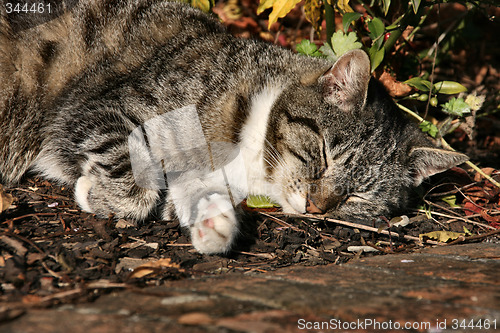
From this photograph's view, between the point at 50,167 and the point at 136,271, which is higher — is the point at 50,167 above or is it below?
above

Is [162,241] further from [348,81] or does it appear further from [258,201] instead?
[348,81]

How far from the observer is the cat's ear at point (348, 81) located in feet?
8.27

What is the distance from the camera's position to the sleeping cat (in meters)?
2.65

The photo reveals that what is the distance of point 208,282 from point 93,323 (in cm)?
58

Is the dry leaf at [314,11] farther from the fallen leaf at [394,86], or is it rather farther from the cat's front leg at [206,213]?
the cat's front leg at [206,213]

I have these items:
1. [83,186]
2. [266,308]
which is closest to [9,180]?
[83,186]

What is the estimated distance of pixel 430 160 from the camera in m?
2.91

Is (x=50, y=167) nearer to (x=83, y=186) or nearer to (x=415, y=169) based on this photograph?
(x=83, y=186)

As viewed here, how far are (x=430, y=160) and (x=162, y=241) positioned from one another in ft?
5.90

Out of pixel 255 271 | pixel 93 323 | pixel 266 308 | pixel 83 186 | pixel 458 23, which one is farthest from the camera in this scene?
pixel 458 23

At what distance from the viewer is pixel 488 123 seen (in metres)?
4.51

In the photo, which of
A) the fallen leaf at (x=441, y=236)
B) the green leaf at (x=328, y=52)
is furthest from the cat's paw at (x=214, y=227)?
the green leaf at (x=328, y=52)

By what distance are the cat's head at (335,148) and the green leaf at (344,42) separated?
0.43 m

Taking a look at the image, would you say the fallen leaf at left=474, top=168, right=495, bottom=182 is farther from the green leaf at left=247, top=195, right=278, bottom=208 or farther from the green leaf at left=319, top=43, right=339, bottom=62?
the green leaf at left=247, top=195, right=278, bottom=208
